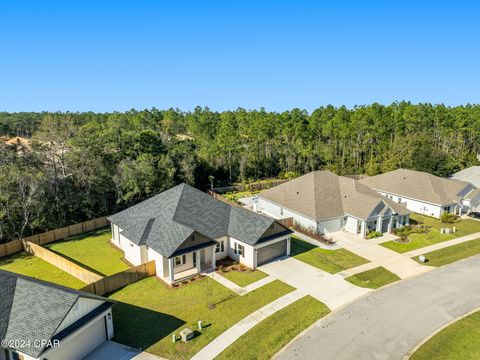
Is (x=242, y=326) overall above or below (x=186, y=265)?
below

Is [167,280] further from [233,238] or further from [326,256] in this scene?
[326,256]

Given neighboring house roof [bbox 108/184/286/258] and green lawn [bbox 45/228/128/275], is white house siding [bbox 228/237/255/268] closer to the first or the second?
neighboring house roof [bbox 108/184/286/258]

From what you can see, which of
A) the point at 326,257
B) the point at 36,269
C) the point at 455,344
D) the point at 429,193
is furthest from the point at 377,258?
the point at 36,269

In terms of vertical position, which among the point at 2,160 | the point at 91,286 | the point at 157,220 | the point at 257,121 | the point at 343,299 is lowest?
the point at 343,299

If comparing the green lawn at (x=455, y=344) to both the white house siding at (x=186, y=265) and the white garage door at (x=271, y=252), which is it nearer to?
the white garage door at (x=271, y=252)

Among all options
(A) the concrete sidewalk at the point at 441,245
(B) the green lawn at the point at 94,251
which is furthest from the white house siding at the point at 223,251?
(A) the concrete sidewalk at the point at 441,245

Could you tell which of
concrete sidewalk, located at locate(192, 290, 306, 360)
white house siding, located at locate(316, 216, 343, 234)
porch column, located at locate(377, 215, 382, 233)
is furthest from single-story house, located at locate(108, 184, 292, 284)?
porch column, located at locate(377, 215, 382, 233)

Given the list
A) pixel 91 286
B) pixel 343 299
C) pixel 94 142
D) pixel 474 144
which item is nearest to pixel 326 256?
pixel 343 299

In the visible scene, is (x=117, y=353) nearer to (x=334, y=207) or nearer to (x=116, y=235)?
(x=116, y=235)
